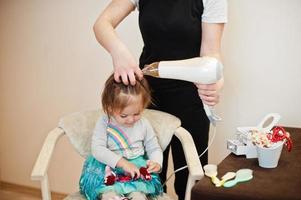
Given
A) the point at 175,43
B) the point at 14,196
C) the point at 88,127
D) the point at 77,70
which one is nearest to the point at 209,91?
the point at 175,43

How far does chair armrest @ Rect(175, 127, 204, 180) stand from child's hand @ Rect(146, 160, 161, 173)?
107 mm

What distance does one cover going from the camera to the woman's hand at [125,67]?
1198 mm

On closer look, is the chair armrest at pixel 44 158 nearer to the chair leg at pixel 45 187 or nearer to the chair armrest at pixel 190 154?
the chair leg at pixel 45 187

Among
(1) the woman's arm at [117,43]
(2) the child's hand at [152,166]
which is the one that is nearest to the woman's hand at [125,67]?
(1) the woman's arm at [117,43]

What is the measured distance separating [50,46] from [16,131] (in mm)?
586

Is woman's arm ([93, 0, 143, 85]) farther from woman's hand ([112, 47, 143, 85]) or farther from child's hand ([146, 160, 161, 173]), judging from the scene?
child's hand ([146, 160, 161, 173])

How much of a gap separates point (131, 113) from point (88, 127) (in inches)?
9.3

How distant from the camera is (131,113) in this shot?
1.30 metres

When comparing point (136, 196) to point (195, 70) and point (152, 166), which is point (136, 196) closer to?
point (152, 166)

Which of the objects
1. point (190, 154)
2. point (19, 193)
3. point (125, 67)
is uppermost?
point (125, 67)

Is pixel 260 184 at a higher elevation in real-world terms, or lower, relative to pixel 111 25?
lower

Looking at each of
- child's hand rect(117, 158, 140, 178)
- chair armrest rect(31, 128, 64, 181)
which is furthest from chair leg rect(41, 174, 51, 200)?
child's hand rect(117, 158, 140, 178)

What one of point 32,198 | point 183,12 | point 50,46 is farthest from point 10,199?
point 183,12

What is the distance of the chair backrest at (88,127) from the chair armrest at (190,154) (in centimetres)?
3
